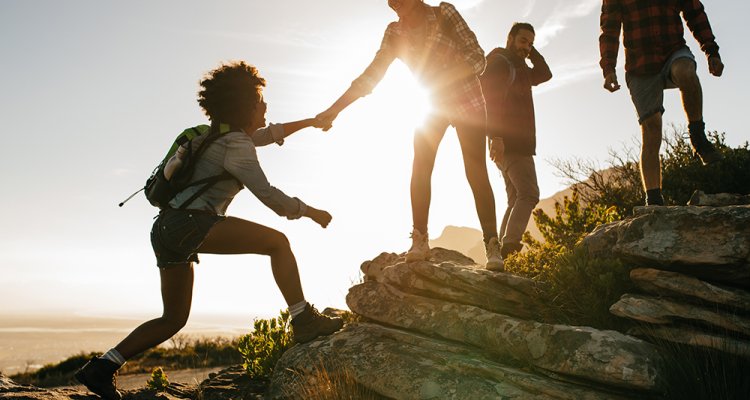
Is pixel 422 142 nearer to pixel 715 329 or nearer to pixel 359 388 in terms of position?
pixel 359 388

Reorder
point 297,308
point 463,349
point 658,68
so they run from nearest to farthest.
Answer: point 463,349 < point 297,308 < point 658,68

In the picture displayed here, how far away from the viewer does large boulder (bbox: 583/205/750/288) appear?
140 inches

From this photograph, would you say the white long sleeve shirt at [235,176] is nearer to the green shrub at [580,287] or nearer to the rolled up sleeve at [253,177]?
the rolled up sleeve at [253,177]

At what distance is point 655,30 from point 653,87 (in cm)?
63

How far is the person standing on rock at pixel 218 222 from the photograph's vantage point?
375 centimetres

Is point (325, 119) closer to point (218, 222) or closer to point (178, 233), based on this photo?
point (218, 222)

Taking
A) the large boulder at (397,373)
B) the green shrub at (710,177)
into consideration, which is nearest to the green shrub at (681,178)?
the green shrub at (710,177)

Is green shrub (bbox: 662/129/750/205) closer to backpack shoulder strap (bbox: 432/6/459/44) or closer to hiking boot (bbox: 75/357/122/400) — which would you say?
backpack shoulder strap (bbox: 432/6/459/44)

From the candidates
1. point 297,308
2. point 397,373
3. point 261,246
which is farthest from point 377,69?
point 397,373

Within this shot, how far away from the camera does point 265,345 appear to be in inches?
235

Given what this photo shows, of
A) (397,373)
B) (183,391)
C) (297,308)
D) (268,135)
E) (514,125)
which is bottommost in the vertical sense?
(183,391)

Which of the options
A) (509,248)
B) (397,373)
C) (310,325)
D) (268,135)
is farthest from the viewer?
(509,248)

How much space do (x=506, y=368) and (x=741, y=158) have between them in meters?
5.67

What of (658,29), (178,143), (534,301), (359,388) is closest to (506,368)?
(534,301)
